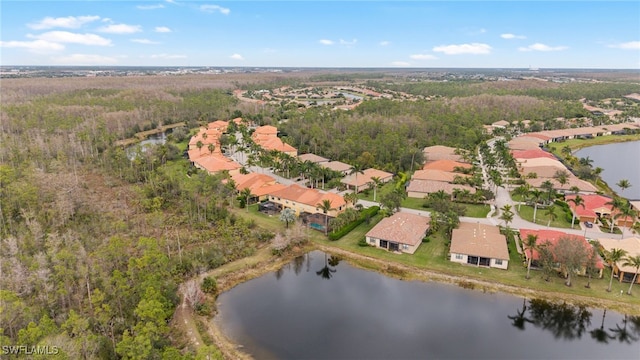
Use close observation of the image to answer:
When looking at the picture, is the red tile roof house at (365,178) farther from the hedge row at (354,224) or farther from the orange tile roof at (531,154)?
the orange tile roof at (531,154)

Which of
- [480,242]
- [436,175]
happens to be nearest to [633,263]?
[480,242]

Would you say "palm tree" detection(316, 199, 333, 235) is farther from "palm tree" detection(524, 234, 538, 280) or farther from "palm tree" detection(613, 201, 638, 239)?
"palm tree" detection(613, 201, 638, 239)

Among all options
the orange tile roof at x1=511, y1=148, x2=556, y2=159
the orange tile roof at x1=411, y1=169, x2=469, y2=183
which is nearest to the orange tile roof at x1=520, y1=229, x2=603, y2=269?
the orange tile roof at x1=411, y1=169, x2=469, y2=183

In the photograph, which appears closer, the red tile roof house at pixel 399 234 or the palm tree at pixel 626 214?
the red tile roof house at pixel 399 234

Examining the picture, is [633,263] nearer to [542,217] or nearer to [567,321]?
[567,321]

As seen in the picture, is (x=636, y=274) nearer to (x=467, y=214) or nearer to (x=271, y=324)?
(x=467, y=214)

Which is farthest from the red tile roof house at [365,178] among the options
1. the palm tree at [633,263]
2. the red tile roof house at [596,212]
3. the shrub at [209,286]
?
the palm tree at [633,263]

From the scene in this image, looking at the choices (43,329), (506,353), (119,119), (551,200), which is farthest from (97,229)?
(119,119)
